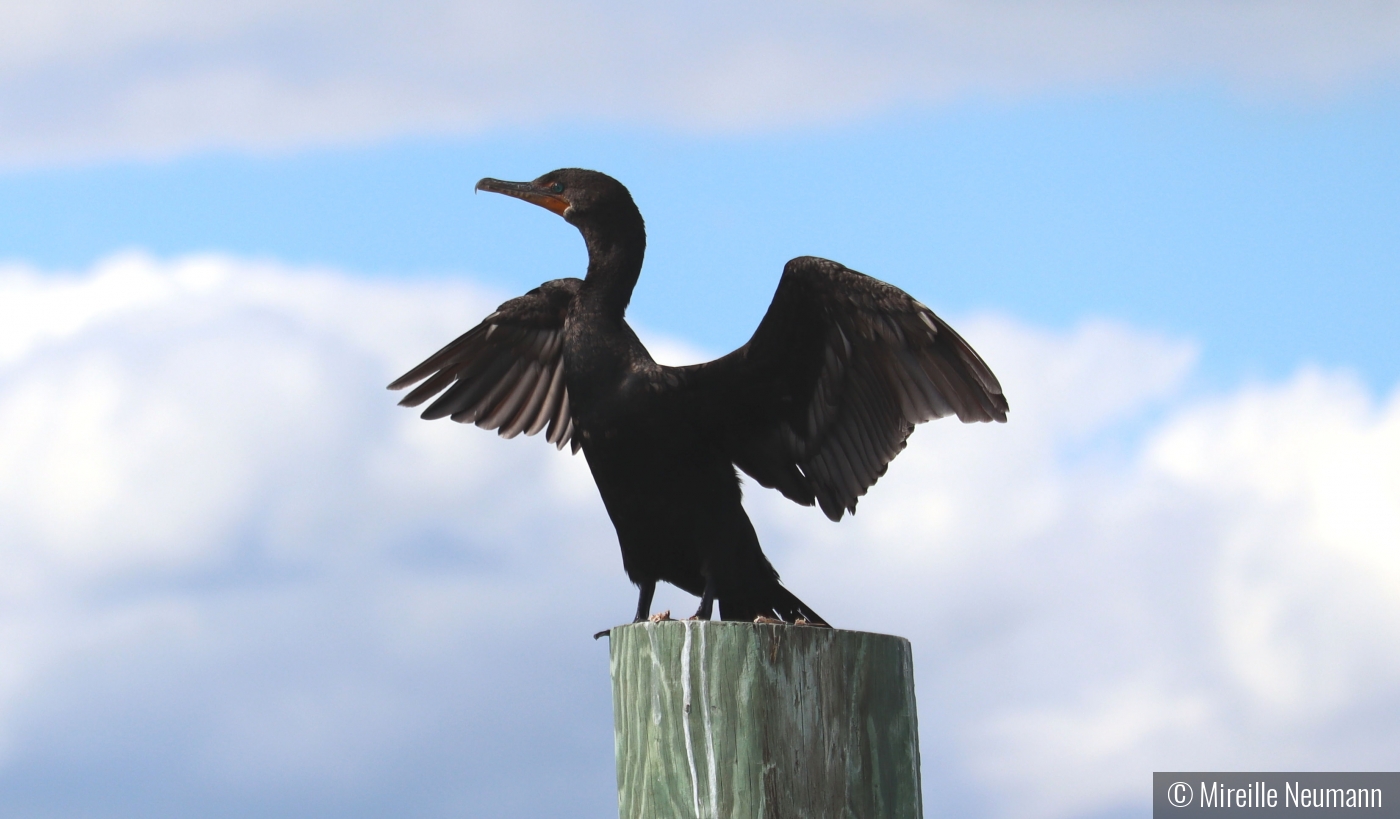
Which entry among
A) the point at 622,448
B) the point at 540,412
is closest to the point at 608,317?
the point at 622,448

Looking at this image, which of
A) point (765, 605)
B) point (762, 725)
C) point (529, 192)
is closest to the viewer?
point (762, 725)

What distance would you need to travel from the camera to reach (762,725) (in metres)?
3.66

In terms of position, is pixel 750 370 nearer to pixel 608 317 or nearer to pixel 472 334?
pixel 608 317

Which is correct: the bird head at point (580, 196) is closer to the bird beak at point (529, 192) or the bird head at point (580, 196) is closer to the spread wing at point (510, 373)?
the bird beak at point (529, 192)

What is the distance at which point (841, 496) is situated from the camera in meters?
5.71

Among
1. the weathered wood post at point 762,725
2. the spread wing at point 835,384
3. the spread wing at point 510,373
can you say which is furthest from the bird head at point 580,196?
the weathered wood post at point 762,725

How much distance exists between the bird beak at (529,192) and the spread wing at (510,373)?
1.36 feet

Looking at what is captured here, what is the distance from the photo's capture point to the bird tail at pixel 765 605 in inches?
209

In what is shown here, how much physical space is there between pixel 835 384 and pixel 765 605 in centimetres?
91

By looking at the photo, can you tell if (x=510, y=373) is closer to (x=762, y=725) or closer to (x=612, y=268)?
(x=612, y=268)

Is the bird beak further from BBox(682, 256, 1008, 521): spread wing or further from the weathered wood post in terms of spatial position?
the weathered wood post

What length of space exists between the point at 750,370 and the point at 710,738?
2.13m

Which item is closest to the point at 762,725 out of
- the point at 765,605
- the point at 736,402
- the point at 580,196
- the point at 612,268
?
the point at 765,605

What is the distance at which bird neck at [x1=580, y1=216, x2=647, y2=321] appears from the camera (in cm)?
554
